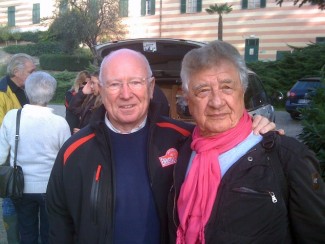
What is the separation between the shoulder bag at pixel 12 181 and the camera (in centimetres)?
391

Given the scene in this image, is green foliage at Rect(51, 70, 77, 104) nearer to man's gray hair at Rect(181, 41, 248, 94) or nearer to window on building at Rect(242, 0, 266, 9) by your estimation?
window on building at Rect(242, 0, 266, 9)

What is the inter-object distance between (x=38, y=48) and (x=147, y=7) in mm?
12186

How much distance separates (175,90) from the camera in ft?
21.2

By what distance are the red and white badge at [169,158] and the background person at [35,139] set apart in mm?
1908

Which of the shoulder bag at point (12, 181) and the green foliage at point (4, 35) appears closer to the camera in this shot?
the shoulder bag at point (12, 181)

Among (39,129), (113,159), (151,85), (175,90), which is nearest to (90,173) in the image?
(113,159)

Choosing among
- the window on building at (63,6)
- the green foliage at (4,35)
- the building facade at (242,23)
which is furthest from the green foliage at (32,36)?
the building facade at (242,23)

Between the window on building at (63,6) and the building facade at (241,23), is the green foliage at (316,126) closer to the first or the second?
the building facade at (241,23)

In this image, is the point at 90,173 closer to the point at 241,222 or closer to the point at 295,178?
the point at 241,222

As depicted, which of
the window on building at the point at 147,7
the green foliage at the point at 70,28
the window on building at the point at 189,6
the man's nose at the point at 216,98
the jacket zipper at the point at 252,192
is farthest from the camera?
the window on building at the point at 147,7

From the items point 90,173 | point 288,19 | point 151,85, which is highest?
point 288,19

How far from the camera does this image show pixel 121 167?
97.0 inches

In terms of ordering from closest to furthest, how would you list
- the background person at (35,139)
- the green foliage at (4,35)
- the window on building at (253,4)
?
the background person at (35,139)
the window on building at (253,4)
the green foliage at (4,35)

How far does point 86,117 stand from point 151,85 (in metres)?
2.45
